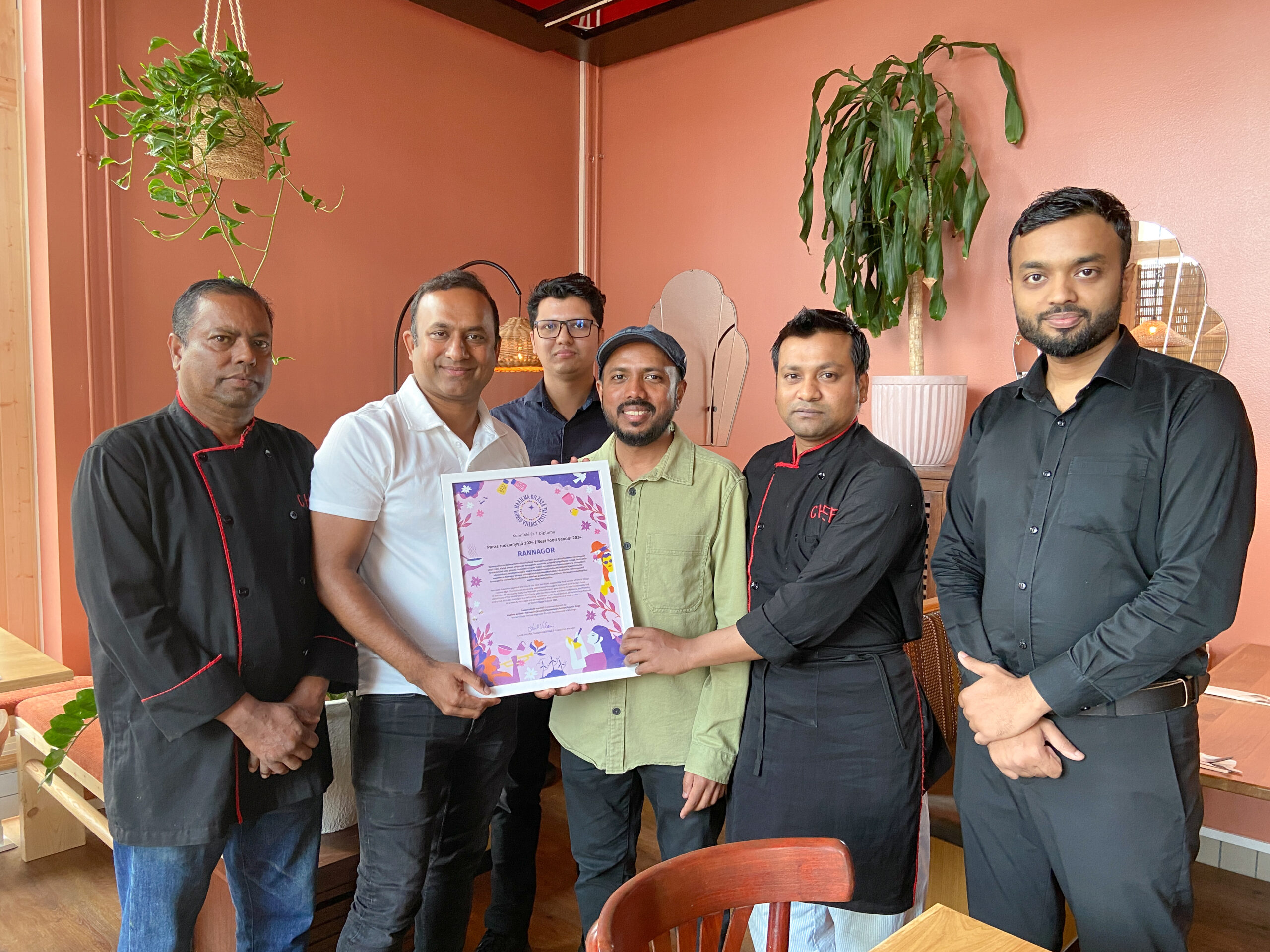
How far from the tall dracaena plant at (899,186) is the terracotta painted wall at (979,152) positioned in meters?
0.16

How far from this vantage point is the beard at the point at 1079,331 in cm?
143

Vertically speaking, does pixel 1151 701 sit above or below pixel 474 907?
above

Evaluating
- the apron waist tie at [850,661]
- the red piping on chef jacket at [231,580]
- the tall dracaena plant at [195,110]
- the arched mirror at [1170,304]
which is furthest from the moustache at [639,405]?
the arched mirror at [1170,304]

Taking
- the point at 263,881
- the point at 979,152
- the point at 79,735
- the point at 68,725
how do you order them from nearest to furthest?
1. the point at 263,881
2. the point at 68,725
3. the point at 79,735
4. the point at 979,152

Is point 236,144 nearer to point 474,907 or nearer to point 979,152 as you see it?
point 474,907

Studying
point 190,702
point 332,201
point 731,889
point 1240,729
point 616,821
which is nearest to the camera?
point 731,889

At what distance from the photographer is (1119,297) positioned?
1456mm

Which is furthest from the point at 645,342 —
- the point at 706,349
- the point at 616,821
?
the point at 706,349

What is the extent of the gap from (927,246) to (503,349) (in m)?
1.78

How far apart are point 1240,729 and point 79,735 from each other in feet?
9.57

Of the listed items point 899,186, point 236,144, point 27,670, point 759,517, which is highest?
point 899,186

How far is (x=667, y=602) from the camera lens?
5.80 feet

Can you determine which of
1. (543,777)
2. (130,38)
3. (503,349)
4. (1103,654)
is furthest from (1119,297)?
(130,38)

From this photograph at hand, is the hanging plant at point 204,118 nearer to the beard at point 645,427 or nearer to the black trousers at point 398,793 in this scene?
the beard at point 645,427
